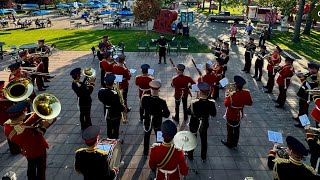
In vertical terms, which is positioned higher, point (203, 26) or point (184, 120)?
point (203, 26)

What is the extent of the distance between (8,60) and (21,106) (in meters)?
15.6

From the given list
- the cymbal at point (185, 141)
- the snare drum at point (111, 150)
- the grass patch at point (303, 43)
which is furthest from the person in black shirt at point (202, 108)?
the grass patch at point (303, 43)

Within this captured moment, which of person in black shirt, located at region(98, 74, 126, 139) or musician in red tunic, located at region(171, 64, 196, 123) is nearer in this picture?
person in black shirt, located at region(98, 74, 126, 139)

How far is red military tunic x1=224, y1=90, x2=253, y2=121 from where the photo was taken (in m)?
8.61

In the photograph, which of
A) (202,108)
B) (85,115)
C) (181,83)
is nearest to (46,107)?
(85,115)

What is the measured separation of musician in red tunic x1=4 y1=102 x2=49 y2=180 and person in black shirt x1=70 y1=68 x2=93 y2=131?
2.91 metres

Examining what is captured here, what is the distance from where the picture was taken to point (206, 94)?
25.5ft

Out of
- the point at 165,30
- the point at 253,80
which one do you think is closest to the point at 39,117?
the point at 253,80

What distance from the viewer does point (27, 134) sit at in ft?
21.2

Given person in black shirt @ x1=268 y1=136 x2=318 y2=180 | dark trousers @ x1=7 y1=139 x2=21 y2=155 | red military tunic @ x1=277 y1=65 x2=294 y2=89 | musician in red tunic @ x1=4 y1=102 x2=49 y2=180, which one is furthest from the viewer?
red military tunic @ x1=277 y1=65 x2=294 y2=89

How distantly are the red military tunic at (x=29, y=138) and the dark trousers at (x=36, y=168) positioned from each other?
18cm

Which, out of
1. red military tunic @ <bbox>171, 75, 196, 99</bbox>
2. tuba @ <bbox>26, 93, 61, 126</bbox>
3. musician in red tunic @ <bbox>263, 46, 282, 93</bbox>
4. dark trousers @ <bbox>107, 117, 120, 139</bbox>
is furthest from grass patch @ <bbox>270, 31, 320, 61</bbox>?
tuba @ <bbox>26, 93, 61, 126</bbox>

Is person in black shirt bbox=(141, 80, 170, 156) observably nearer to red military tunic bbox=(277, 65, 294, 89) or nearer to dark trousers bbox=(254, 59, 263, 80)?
red military tunic bbox=(277, 65, 294, 89)

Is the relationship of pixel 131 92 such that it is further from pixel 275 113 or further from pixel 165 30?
pixel 165 30
